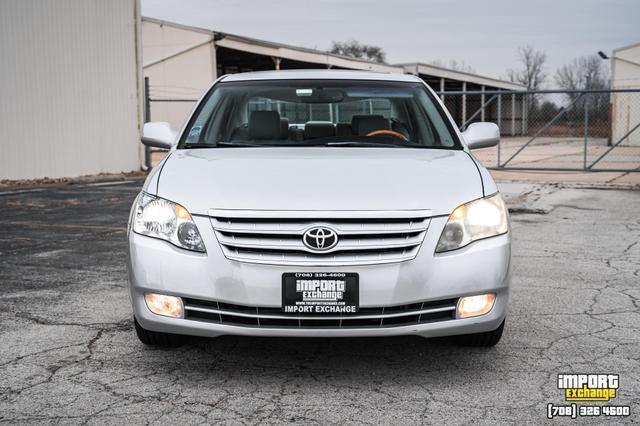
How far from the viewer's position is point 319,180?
13.2 feet

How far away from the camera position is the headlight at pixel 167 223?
12.6ft

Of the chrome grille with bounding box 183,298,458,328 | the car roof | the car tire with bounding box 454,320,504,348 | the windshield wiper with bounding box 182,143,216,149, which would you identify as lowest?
the car tire with bounding box 454,320,504,348

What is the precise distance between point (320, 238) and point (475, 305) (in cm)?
82

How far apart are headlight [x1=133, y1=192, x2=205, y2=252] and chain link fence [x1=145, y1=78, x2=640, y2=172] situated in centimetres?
1413

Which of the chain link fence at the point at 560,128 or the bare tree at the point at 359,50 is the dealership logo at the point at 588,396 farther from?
the bare tree at the point at 359,50

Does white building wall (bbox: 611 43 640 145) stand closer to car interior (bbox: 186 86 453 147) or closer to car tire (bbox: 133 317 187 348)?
car interior (bbox: 186 86 453 147)

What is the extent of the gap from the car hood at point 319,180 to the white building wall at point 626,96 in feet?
94.3

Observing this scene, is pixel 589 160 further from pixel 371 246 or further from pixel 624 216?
pixel 371 246

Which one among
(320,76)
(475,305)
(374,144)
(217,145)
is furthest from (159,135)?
(475,305)

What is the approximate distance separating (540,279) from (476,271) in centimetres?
290

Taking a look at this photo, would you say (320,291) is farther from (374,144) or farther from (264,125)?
(264,125)

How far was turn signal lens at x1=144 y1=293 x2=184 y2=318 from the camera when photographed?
385 cm

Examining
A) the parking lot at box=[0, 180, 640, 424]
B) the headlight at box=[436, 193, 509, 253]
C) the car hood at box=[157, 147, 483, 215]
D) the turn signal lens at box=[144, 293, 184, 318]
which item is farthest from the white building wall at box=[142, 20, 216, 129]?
the headlight at box=[436, 193, 509, 253]

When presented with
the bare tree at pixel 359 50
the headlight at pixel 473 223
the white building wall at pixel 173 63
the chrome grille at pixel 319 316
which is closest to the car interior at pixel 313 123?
the headlight at pixel 473 223
